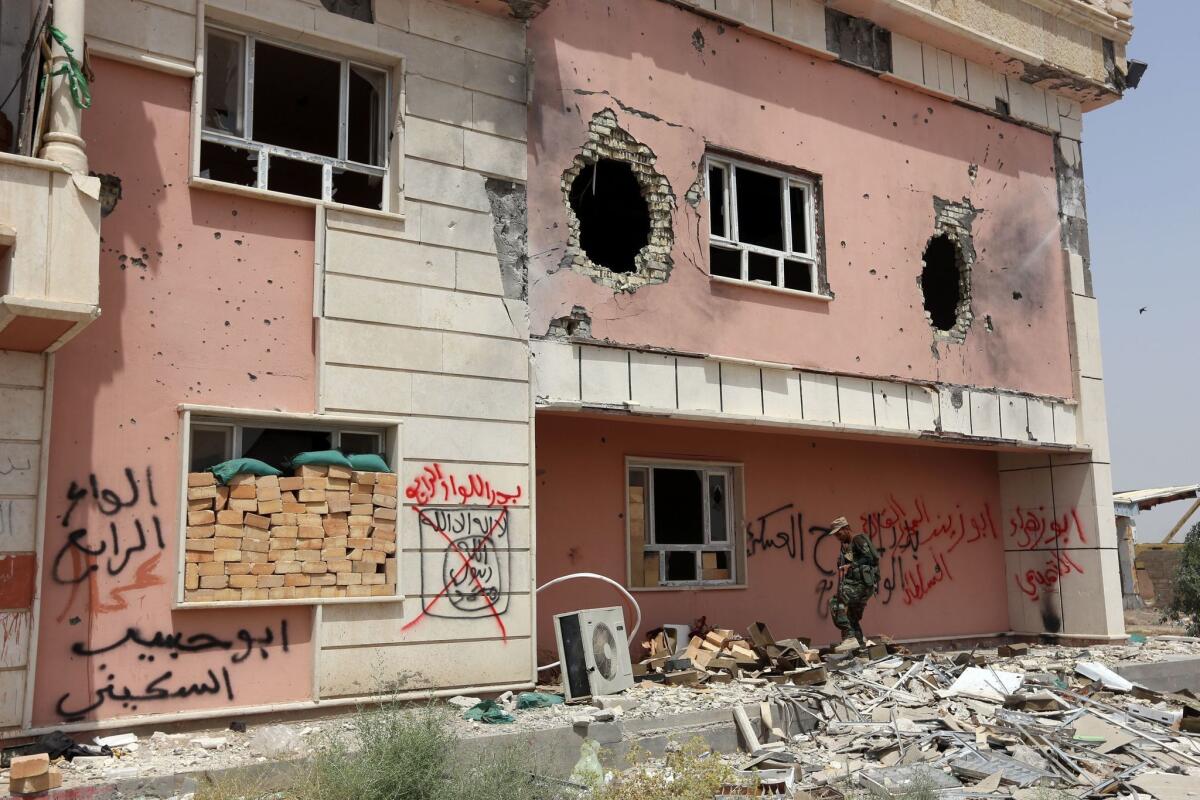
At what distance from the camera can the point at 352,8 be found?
361 inches

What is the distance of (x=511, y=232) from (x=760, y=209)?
3615 millimetres

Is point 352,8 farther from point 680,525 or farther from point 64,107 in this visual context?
point 680,525

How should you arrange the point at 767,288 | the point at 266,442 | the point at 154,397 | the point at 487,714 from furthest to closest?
the point at 767,288 < the point at 266,442 < the point at 487,714 < the point at 154,397

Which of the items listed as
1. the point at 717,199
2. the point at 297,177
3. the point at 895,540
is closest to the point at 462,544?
the point at 297,177

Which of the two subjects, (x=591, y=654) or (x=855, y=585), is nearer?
(x=591, y=654)

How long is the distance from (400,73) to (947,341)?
24.6 feet

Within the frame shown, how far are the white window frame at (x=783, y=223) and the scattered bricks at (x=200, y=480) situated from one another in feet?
17.9

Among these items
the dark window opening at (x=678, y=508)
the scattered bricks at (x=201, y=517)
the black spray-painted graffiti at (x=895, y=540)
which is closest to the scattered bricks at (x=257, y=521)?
the scattered bricks at (x=201, y=517)

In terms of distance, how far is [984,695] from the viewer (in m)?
9.95

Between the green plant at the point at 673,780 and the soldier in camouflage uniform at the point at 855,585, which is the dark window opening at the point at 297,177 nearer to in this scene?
the green plant at the point at 673,780

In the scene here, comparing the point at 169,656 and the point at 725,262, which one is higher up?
the point at 725,262

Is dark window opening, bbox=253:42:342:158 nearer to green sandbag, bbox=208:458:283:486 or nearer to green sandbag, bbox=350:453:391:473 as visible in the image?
green sandbag, bbox=350:453:391:473

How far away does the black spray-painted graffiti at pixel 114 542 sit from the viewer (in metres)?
7.42

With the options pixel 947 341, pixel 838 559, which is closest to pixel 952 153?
pixel 947 341
